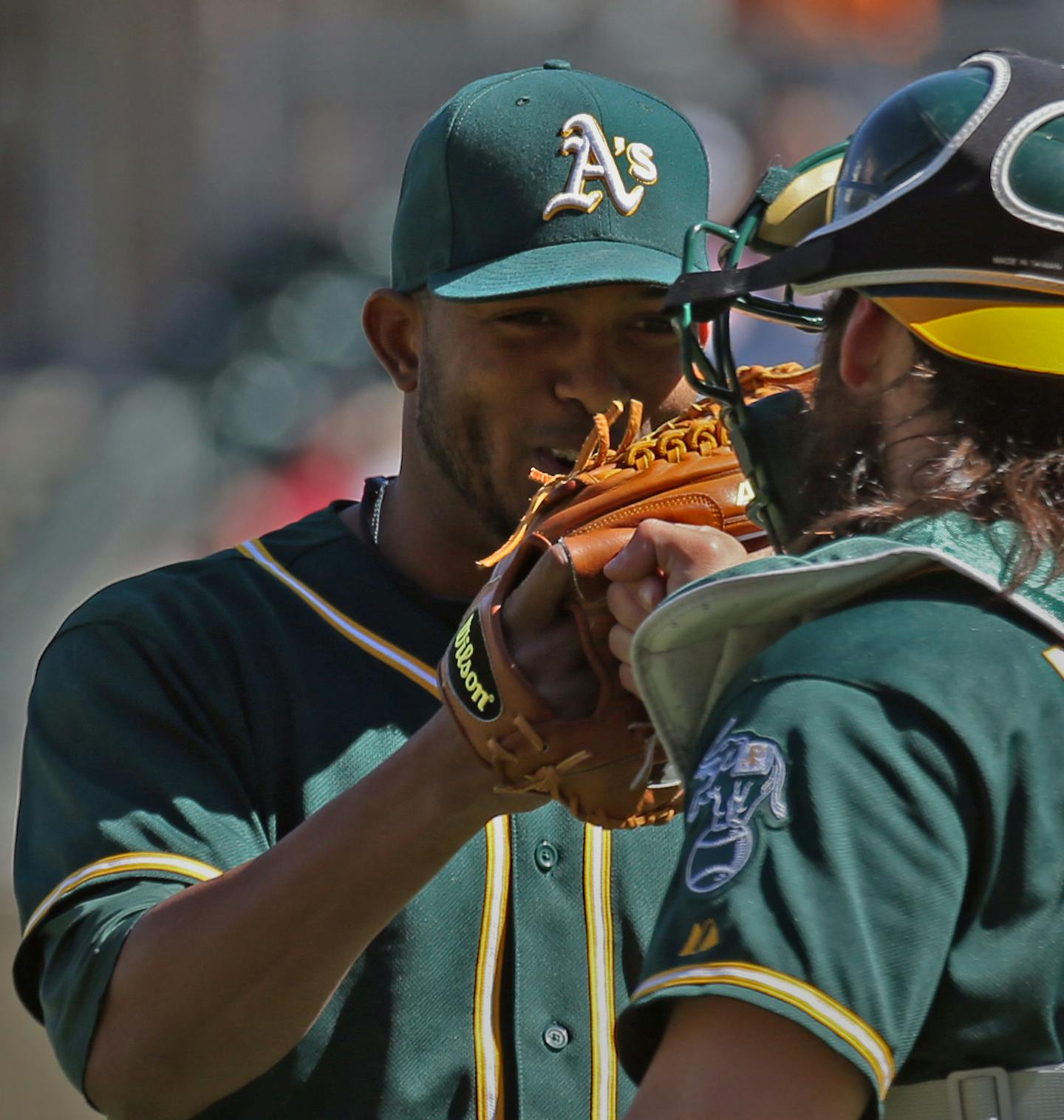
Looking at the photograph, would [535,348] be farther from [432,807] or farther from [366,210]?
[366,210]

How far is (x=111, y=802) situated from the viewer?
210cm

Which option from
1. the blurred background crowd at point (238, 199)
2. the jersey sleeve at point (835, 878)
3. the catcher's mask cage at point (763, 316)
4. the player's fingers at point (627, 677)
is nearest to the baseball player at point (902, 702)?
the jersey sleeve at point (835, 878)

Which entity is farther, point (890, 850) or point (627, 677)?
point (627, 677)

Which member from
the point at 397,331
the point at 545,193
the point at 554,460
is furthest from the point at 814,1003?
the point at 397,331

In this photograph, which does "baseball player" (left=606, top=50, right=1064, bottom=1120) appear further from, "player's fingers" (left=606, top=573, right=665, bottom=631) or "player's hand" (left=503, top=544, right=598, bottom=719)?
"player's hand" (left=503, top=544, right=598, bottom=719)

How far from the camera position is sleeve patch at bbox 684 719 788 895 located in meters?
1.16

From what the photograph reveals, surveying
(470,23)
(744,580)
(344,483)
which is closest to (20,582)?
(344,483)

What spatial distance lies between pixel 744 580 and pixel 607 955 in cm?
105

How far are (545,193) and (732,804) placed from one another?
1.48 meters

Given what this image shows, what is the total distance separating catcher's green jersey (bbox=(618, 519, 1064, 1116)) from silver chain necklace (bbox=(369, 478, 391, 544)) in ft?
4.48

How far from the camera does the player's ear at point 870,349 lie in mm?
1384

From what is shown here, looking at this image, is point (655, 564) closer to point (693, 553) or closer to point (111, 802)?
point (693, 553)

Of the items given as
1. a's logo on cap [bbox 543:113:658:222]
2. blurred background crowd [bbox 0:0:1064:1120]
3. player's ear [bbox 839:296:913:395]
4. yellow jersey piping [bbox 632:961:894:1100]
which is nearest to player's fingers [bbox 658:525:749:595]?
player's ear [bbox 839:296:913:395]

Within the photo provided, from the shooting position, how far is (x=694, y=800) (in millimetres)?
1220
